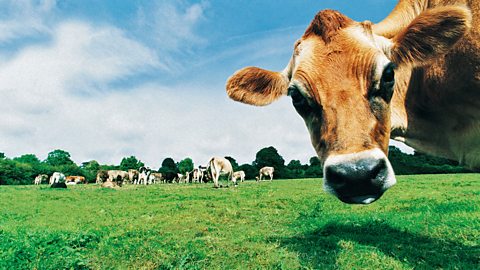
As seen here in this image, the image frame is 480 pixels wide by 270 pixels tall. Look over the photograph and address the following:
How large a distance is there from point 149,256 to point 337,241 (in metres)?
2.71

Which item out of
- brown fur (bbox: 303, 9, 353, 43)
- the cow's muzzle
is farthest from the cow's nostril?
brown fur (bbox: 303, 9, 353, 43)

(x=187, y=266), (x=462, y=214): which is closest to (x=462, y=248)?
(x=462, y=214)

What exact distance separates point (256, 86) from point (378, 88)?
5.29 feet

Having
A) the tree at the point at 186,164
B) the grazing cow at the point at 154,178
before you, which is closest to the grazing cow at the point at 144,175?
the grazing cow at the point at 154,178

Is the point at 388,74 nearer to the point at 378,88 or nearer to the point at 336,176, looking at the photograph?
the point at 378,88

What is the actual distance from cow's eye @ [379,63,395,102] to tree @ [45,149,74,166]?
9774 cm

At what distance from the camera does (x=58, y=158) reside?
9294 cm

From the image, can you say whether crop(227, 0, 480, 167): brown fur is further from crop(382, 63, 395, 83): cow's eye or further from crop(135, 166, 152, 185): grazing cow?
crop(135, 166, 152, 185): grazing cow

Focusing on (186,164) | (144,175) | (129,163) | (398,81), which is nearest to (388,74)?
(398,81)

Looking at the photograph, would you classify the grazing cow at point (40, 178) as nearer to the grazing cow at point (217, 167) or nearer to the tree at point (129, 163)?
the tree at point (129, 163)

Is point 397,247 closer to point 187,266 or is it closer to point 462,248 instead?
point 462,248

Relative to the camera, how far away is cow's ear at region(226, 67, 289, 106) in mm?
4055

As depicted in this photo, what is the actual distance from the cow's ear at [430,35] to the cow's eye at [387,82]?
773mm

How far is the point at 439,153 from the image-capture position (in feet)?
15.1
